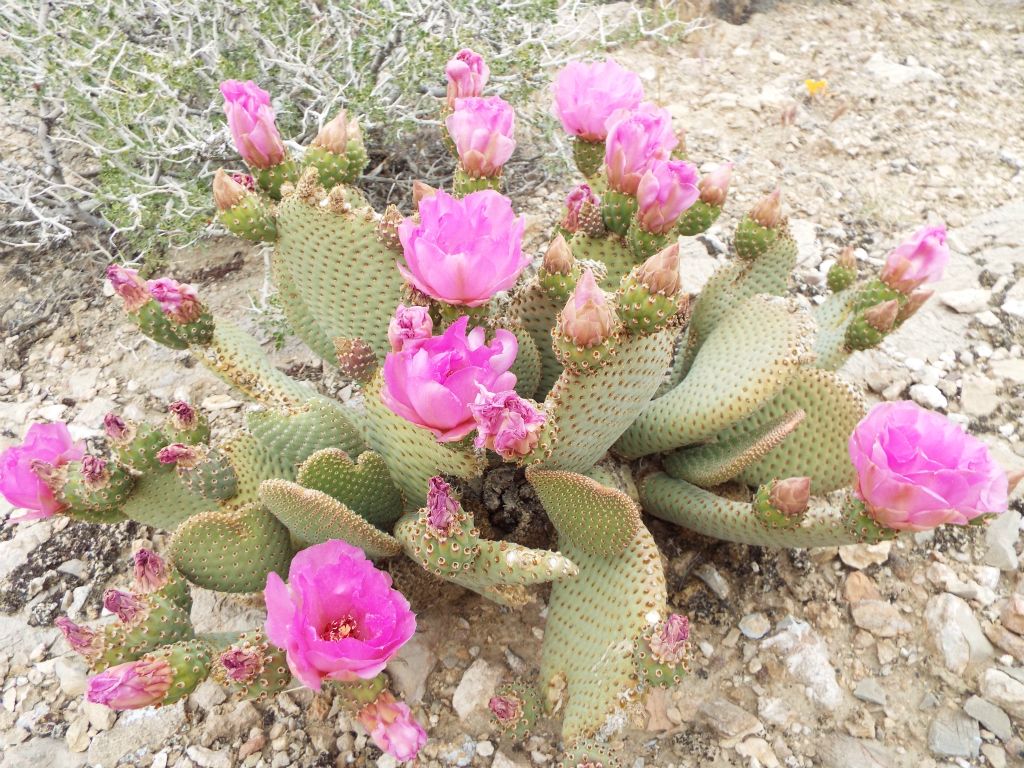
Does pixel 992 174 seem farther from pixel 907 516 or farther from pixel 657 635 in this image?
pixel 657 635

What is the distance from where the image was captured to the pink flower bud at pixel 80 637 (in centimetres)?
122

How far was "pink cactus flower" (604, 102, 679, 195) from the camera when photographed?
57.9 inches

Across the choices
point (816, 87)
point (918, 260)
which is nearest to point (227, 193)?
point (918, 260)

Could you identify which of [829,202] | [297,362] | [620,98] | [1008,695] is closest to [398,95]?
[297,362]

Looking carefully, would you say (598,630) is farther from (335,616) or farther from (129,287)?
(129,287)

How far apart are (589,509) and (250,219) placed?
0.90 meters

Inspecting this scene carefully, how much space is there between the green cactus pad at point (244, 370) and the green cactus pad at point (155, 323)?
9cm

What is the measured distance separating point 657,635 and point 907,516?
17.8 inches

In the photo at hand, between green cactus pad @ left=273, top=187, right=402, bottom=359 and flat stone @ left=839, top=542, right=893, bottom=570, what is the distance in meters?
1.21

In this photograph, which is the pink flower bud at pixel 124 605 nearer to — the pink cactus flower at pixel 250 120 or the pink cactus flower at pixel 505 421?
the pink cactus flower at pixel 505 421

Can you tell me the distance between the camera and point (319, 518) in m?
1.33

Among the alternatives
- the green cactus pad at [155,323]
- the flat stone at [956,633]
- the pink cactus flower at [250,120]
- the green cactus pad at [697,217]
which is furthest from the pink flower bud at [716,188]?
the green cactus pad at [155,323]

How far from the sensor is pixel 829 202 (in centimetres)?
300

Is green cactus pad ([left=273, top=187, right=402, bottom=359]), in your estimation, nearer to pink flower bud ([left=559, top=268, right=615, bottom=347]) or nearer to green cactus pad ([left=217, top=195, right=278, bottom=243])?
green cactus pad ([left=217, top=195, right=278, bottom=243])
